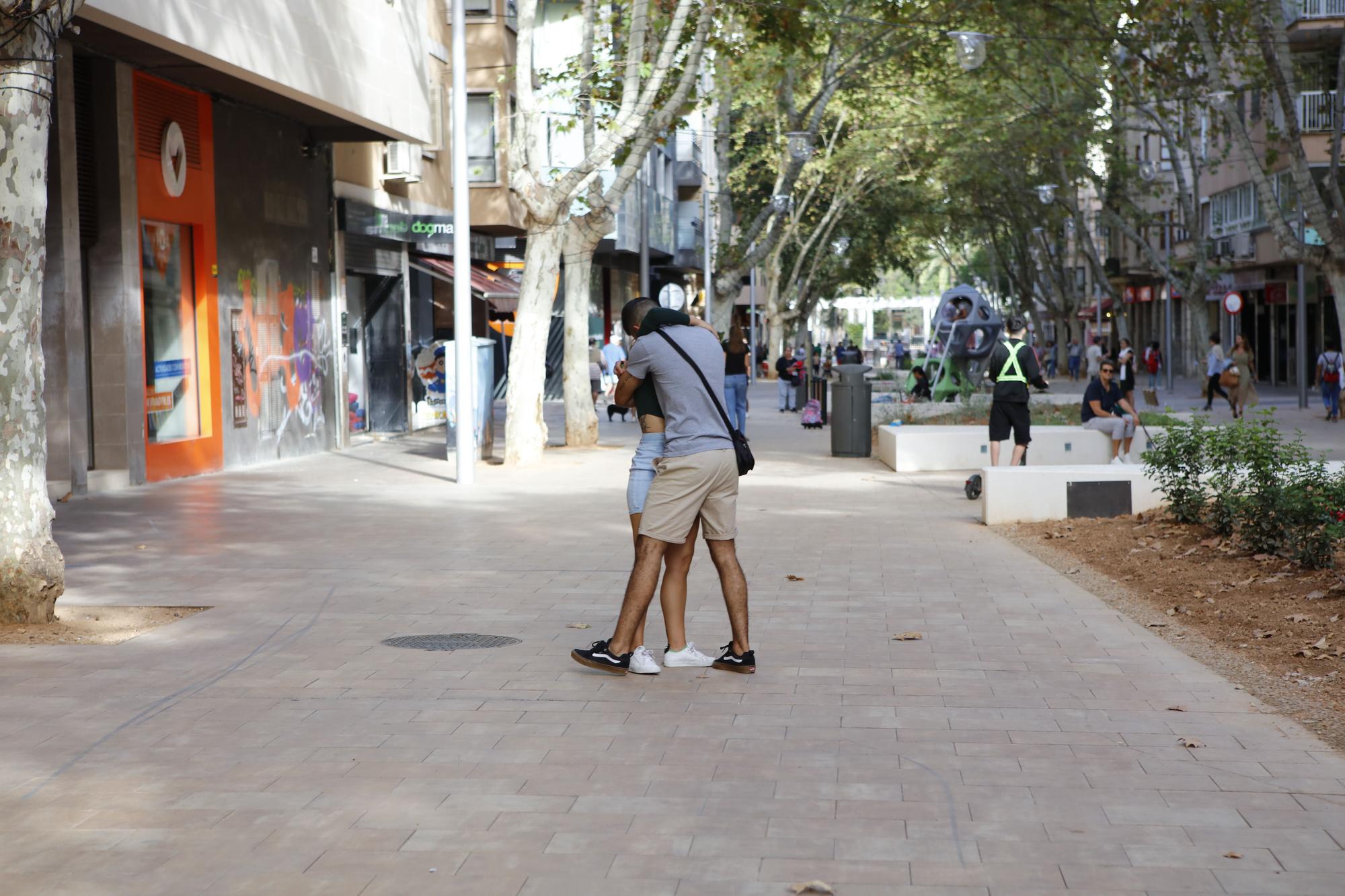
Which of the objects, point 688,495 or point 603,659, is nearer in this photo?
point 688,495

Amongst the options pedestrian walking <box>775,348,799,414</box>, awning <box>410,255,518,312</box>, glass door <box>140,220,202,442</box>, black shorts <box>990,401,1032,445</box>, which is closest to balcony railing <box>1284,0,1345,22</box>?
pedestrian walking <box>775,348,799,414</box>

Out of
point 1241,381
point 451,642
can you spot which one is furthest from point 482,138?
point 451,642

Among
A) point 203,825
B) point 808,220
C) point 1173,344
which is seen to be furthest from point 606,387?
point 1173,344

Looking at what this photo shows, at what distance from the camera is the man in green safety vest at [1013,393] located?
50.5 ft

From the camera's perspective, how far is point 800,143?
27688 millimetres

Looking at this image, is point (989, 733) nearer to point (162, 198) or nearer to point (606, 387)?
point (162, 198)

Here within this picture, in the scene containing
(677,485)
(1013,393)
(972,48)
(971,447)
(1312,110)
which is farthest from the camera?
(1312,110)

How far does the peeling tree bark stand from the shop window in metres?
20.6

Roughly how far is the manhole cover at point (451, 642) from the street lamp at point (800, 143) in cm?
2036

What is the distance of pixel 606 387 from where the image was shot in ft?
112

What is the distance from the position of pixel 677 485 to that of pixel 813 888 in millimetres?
2955

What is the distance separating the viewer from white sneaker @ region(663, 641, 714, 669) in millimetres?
7383

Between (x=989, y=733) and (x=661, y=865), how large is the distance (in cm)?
199

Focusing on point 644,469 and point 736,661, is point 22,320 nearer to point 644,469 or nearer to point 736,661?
point 644,469
